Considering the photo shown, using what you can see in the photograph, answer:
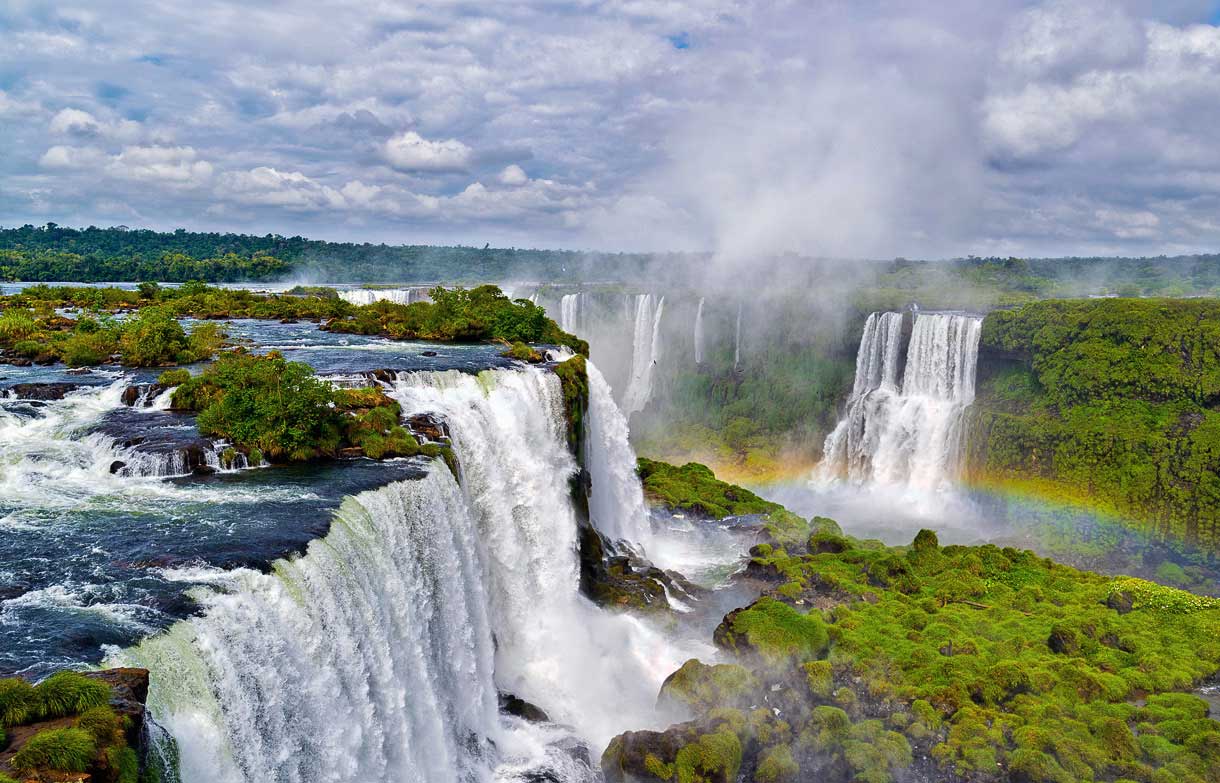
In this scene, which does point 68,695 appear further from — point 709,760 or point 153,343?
point 153,343

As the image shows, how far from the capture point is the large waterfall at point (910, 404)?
145 ft

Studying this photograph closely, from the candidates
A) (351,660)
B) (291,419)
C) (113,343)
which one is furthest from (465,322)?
(351,660)

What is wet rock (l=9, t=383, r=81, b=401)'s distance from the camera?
20.2 meters

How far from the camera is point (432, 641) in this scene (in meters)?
15.5

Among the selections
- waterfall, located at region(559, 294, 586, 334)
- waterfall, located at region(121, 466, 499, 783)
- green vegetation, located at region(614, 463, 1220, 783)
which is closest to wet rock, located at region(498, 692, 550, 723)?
waterfall, located at region(121, 466, 499, 783)

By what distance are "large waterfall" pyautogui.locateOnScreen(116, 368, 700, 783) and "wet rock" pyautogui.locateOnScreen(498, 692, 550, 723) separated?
240 millimetres

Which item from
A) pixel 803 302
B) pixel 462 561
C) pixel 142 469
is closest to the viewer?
pixel 142 469

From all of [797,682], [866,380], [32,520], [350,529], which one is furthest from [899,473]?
[32,520]

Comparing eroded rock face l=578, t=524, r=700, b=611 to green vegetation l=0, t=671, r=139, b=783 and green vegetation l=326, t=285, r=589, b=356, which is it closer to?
green vegetation l=326, t=285, r=589, b=356

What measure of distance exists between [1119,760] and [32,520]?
2195 cm

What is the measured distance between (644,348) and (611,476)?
31030mm

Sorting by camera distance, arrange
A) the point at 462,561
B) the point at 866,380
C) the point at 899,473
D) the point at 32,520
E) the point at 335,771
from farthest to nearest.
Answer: the point at 866,380
the point at 899,473
the point at 462,561
the point at 32,520
the point at 335,771

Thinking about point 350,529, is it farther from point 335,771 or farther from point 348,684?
point 335,771

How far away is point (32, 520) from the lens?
13547mm
